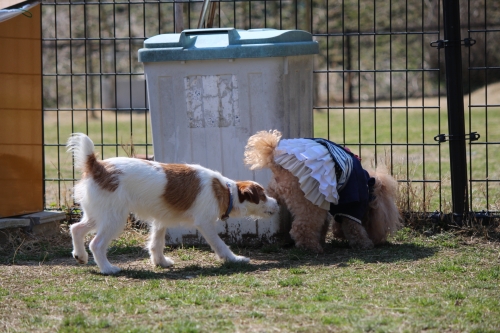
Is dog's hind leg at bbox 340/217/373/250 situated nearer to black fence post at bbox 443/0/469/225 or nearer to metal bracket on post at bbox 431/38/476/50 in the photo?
black fence post at bbox 443/0/469/225

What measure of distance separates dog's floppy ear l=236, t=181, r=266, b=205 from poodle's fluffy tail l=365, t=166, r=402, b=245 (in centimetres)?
101

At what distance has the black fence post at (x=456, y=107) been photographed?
6.14 m

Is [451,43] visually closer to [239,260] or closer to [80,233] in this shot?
[239,260]

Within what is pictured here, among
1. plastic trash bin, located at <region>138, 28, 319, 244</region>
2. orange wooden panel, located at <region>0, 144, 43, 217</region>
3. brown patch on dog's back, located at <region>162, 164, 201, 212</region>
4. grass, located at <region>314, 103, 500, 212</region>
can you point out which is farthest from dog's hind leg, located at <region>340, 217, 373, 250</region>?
orange wooden panel, located at <region>0, 144, 43, 217</region>

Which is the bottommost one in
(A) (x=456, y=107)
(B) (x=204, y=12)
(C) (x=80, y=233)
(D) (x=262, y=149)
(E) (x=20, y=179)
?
(C) (x=80, y=233)

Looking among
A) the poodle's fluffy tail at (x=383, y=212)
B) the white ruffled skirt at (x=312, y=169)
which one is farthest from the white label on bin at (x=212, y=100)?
the poodle's fluffy tail at (x=383, y=212)

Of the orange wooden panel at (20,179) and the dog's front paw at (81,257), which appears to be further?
the orange wooden panel at (20,179)

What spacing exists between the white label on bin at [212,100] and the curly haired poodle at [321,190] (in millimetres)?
364

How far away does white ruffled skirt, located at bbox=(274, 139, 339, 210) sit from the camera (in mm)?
5285

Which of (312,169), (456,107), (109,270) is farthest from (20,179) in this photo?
(456,107)

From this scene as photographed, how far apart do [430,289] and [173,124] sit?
262 centimetres

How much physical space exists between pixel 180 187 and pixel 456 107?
2.71 meters

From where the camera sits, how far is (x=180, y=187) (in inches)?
198

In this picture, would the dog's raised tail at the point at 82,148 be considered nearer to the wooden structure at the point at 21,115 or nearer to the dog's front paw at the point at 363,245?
the wooden structure at the point at 21,115
